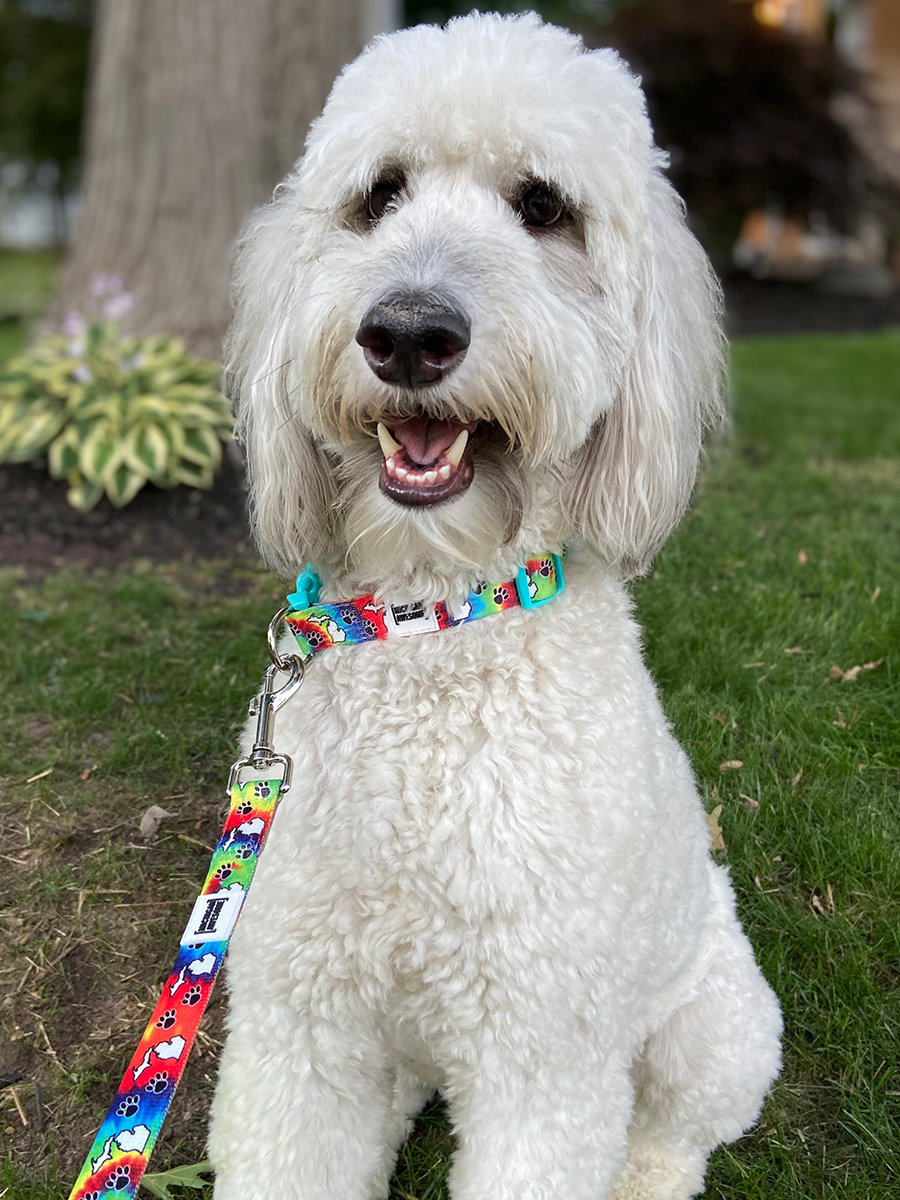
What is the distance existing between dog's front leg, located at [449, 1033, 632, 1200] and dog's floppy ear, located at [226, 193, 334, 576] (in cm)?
95

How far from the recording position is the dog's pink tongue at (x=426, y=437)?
1797 millimetres

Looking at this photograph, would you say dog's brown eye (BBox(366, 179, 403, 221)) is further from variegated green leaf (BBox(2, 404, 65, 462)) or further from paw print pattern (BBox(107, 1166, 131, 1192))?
variegated green leaf (BBox(2, 404, 65, 462))

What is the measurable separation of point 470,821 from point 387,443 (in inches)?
25.1

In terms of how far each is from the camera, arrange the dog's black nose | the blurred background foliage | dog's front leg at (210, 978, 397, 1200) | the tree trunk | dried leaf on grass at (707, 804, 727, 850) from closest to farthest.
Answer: the dog's black nose → dog's front leg at (210, 978, 397, 1200) → dried leaf on grass at (707, 804, 727, 850) → the tree trunk → the blurred background foliage

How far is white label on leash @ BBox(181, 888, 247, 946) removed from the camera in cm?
176

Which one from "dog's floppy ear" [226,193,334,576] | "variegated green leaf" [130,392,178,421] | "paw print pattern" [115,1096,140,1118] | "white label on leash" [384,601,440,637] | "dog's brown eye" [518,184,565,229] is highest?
"dog's brown eye" [518,184,565,229]

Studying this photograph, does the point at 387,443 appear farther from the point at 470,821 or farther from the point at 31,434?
the point at 31,434

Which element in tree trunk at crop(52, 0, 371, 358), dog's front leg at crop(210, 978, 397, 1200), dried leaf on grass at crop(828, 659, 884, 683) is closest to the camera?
dog's front leg at crop(210, 978, 397, 1200)

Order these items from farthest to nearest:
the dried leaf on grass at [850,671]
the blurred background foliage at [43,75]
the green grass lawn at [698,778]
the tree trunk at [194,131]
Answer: the blurred background foliage at [43,75]
the tree trunk at [194,131]
the dried leaf on grass at [850,671]
the green grass lawn at [698,778]

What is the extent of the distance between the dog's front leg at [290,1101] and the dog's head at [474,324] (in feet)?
2.55

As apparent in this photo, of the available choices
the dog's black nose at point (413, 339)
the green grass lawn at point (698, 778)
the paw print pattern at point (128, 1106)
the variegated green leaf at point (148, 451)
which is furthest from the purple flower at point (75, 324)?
the paw print pattern at point (128, 1106)

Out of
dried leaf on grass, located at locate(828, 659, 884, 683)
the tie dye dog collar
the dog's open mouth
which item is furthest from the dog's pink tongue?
dried leaf on grass, located at locate(828, 659, 884, 683)

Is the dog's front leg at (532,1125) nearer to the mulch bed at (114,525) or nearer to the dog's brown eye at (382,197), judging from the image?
the dog's brown eye at (382,197)

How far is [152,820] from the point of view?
2.88 metres
